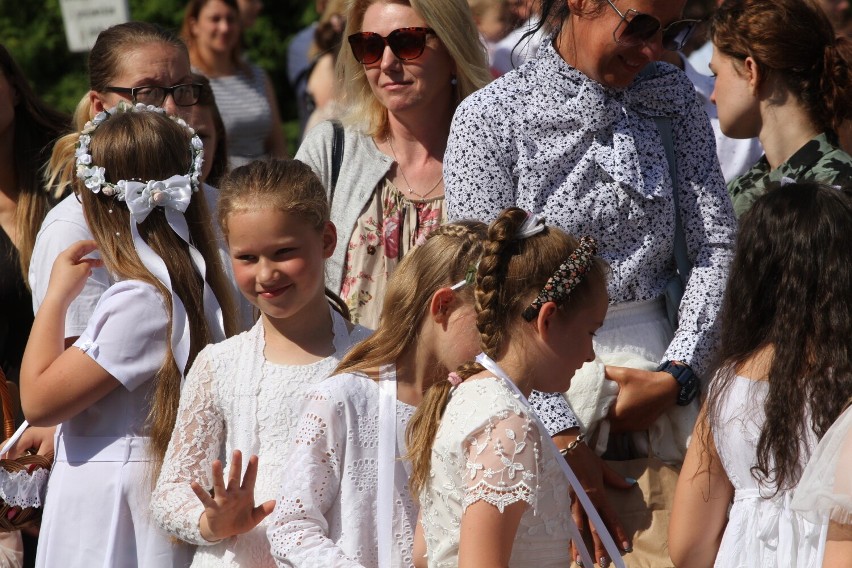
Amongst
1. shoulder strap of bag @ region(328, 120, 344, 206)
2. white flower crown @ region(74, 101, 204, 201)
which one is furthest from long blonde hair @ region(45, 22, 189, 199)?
shoulder strap of bag @ region(328, 120, 344, 206)

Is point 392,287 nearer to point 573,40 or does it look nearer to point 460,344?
point 460,344

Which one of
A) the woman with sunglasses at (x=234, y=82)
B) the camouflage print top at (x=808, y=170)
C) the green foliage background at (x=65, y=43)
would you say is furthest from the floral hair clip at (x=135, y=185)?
the green foliage background at (x=65, y=43)

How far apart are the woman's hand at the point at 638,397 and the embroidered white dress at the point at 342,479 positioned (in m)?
0.65

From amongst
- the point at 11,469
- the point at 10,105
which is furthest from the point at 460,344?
the point at 10,105

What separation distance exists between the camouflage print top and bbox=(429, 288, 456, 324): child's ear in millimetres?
1457

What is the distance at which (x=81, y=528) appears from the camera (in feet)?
12.2

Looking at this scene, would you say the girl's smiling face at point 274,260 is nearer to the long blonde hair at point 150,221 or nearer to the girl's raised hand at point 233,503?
the long blonde hair at point 150,221

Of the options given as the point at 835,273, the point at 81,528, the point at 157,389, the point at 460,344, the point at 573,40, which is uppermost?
the point at 573,40

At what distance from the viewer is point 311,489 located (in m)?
3.11

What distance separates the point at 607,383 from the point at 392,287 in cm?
72

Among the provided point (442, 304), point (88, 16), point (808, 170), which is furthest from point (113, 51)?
point (88, 16)

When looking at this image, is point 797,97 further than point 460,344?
Yes

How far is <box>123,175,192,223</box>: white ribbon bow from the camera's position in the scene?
3.77 meters

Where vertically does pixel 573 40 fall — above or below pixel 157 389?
above
